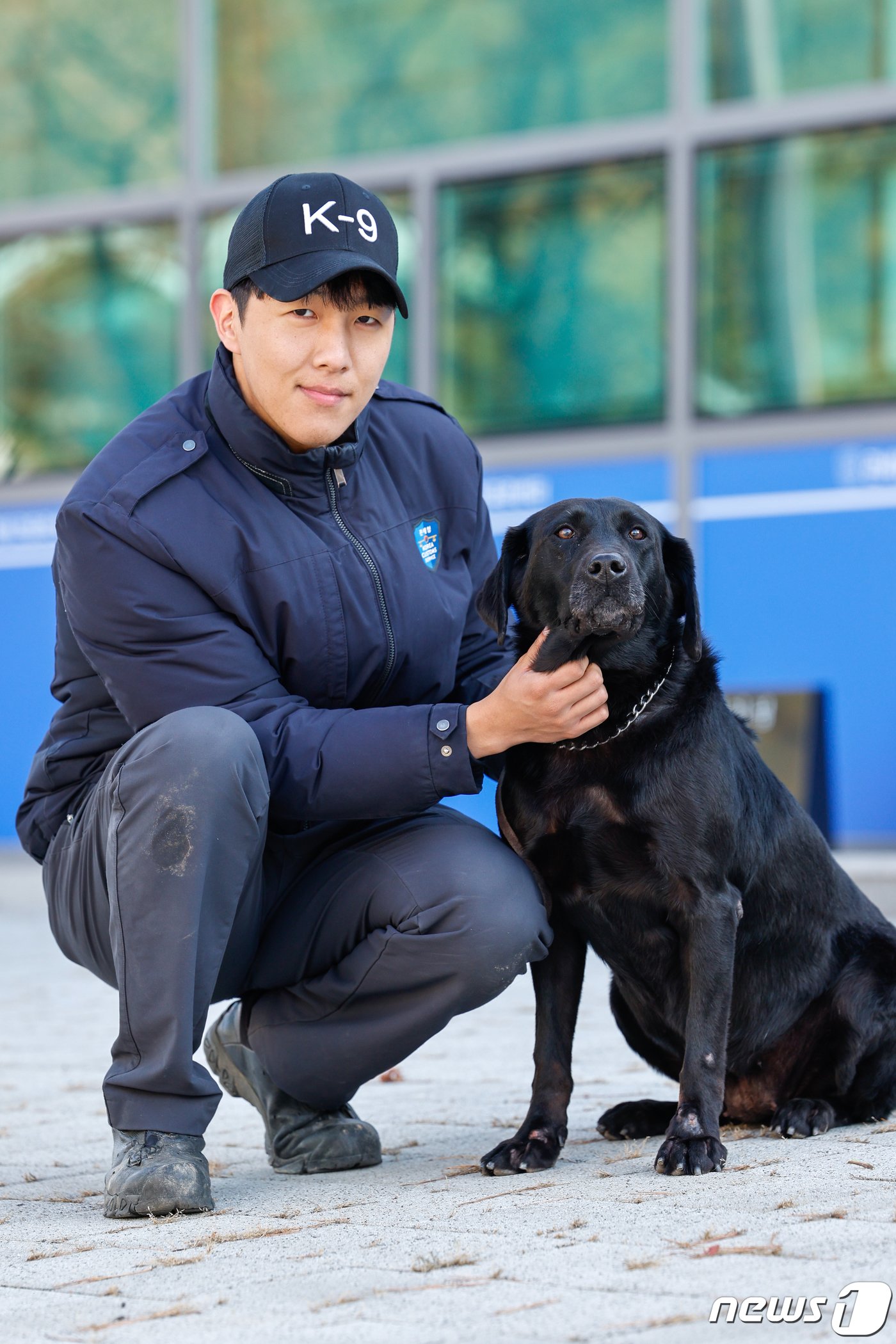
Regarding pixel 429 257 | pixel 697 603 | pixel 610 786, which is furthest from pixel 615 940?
pixel 429 257

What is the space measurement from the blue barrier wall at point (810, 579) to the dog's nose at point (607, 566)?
12.8 feet

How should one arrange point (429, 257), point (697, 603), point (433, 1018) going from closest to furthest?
point (433, 1018) → point (697, 603) → point (429, 257)

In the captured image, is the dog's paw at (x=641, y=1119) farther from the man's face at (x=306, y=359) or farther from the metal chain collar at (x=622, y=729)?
the man's face at (x=306, y=359)

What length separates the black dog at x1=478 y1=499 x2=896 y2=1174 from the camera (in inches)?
114

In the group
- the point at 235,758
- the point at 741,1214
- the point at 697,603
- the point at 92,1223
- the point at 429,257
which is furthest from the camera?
the point at 429,257

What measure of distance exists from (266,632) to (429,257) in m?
5.00

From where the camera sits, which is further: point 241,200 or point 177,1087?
point 241,200

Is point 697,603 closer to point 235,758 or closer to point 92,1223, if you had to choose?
point 235,758

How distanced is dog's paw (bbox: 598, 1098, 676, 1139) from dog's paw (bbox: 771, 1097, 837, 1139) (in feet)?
0.65

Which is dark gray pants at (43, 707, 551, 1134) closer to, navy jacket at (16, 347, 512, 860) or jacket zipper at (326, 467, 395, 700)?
navy jacket at (16, 347, 512, 860)

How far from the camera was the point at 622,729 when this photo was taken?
9.86 ft

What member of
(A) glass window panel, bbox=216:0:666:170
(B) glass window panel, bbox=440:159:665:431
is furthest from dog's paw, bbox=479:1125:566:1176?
(A) glass window panel, bbox=216:0:666:170

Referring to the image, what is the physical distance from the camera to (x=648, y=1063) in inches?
130

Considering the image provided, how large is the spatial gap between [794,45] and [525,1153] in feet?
18.3
